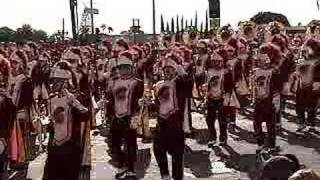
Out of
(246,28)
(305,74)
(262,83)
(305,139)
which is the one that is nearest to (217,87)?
(262,83)

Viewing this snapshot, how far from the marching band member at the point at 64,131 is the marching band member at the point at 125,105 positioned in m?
2.31

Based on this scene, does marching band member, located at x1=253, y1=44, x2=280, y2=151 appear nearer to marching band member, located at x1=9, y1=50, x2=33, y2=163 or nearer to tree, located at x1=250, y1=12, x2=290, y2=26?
marching band member, located at x1=9, y1=50, x2=33, y2=163

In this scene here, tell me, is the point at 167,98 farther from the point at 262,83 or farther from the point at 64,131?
the point at 262,83

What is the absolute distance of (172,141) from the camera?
9867 mm

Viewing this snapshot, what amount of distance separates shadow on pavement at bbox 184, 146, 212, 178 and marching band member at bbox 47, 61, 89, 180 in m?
3.47

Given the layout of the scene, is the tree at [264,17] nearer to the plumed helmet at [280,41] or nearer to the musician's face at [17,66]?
the plumed helmet at [280,41]

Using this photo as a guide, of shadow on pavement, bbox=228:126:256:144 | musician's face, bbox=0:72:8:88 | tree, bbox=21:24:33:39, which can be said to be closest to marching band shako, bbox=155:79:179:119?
musician's face, bbox=0:72:8:88

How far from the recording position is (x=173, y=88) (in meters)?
10.0

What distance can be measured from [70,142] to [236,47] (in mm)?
8048

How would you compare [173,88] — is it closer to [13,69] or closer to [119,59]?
[119,59]

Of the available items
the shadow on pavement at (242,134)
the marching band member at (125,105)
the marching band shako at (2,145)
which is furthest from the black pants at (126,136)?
the shadow on pavement at (242,134)

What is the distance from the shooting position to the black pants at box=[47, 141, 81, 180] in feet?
26.4

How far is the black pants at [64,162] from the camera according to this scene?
8.05 meters

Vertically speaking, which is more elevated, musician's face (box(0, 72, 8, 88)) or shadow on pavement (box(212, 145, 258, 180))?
musician's face (box(0, 72, 8, 88))
